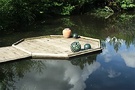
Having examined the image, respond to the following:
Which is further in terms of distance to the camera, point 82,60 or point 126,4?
point 126,4

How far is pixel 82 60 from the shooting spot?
1219cm

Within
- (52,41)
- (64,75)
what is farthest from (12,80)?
(52,41)

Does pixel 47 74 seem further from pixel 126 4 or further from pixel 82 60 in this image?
pixel 126 4

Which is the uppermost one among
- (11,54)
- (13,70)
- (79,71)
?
(11,54)

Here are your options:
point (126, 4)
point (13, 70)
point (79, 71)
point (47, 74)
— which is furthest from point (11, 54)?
point (126, 4)

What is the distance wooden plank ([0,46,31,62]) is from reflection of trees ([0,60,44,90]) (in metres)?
0.26

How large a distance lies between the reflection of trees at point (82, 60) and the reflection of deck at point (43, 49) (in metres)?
0.20

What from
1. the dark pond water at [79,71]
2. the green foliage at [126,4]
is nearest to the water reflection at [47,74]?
the dark pond water at [79,71]

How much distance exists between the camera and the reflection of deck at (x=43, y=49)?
1214cm

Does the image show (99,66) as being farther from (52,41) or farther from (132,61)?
(52,41)

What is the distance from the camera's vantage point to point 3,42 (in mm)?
15344

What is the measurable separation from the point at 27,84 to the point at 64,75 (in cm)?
158

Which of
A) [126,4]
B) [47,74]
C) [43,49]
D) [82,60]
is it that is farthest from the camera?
[126,4]

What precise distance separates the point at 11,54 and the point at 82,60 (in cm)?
316
